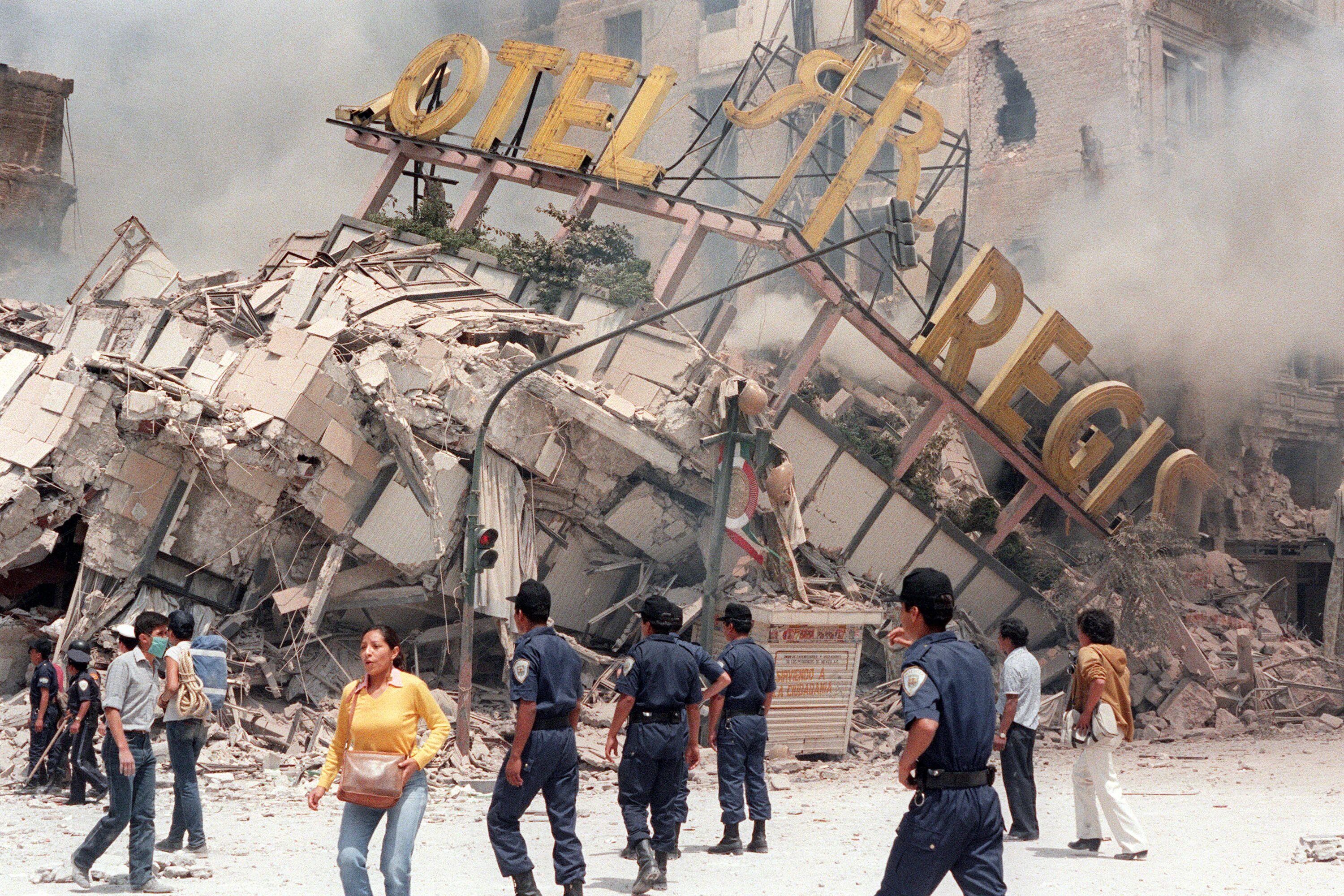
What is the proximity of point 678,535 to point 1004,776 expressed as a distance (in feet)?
26.8

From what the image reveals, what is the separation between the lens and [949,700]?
517 centimetres

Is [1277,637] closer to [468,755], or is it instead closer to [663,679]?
[468,755]

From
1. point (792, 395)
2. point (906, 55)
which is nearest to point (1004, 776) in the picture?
point (792, 395)

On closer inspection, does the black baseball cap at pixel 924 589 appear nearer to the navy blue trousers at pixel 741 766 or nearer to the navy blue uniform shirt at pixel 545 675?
the navy blue uniform shirt at pixel 545 675

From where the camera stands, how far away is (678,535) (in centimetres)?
1741

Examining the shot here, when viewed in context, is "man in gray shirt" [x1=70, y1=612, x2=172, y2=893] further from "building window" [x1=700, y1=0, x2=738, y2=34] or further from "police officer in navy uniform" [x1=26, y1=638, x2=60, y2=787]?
"building window" [x1=700, y1=0, x2=738, y2=34]

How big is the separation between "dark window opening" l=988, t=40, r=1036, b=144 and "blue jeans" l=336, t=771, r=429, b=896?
1162 inches

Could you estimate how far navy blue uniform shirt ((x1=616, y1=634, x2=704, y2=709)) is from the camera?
311 inches

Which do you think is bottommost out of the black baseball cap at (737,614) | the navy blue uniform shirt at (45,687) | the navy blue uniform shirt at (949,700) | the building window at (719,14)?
the navy blue uniform shirt at (45,687)

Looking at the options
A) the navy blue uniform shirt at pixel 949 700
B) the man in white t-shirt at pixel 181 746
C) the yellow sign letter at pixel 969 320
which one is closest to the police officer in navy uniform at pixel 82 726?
the man in white t-shirt at pixel 181 746

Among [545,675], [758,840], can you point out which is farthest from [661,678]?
[758,840]

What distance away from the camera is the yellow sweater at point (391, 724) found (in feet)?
19.5

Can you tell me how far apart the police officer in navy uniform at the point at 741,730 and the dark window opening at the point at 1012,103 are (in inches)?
1020

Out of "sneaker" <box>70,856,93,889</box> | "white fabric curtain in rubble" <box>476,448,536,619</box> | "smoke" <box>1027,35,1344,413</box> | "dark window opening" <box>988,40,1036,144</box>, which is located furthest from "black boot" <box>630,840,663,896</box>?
"dark window opening" <box>988,40,1036,144</box>
